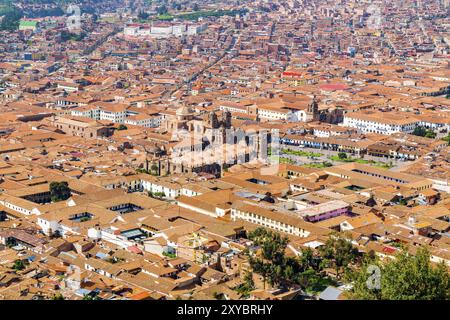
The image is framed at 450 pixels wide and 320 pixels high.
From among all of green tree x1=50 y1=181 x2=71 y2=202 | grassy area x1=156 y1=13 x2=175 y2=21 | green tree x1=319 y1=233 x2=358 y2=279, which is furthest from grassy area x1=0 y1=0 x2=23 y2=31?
green tree x1=319 y1=233 x2=358 y2=279

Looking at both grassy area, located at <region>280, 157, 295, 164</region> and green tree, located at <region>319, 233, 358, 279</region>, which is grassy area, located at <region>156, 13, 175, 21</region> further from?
green tree, located at <region>319, 233, 358, 279</region>

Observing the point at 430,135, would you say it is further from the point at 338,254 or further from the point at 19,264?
the point at 19,264

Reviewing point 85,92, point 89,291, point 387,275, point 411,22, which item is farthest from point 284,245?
point 411,22

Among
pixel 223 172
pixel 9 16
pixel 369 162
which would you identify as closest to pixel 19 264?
pixel 223 172

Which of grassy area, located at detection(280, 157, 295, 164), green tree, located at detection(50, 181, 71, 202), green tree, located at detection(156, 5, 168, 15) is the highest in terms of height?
green tree, located at detection(156, 5, 168, 15)

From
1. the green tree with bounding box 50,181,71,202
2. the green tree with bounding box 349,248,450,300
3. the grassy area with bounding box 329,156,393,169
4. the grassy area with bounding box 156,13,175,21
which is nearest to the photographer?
the green tree with bounding box 349,248,450,300

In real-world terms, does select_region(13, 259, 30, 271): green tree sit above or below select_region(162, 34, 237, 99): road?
above

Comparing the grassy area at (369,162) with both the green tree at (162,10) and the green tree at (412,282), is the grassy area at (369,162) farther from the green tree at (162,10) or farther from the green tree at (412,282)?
the green tree at (162,10)

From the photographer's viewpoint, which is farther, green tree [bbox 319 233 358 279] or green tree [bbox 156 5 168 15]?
green tree [bbox 156 5 168 15]
